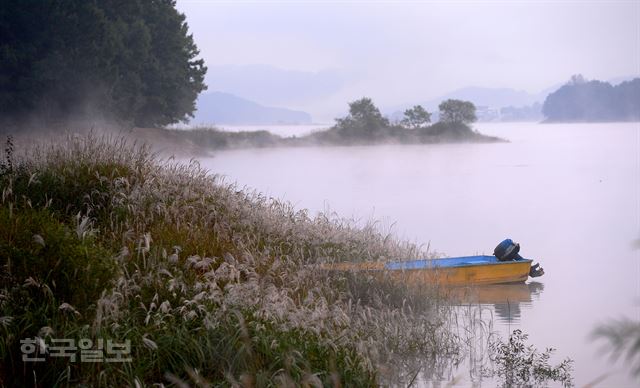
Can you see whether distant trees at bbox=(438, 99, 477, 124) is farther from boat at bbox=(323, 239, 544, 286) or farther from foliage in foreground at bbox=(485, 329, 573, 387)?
foliage in foreground at bbox=(485, 329, 573, 387)

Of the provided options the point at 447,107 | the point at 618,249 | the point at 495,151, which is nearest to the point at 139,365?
the point at 618,249

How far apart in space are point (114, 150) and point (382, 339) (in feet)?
14.5

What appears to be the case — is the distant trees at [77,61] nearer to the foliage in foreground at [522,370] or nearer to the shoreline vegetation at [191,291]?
the shoreline vegetation at [191,291]

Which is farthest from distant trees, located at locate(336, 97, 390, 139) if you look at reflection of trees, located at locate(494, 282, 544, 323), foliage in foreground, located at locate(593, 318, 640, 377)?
foliage in foreground, located at locate(593, 318, 640, 377)

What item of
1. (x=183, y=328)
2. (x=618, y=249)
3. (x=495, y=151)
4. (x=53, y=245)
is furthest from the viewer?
(x=495, y=151)

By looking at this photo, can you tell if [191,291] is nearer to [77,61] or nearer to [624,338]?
[624,338]

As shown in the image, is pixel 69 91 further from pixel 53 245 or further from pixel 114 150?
pixel 53 245

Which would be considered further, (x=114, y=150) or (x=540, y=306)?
(x=540, y=306)

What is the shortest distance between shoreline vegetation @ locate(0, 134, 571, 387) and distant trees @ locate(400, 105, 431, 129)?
34.9 m

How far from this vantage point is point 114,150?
933cm

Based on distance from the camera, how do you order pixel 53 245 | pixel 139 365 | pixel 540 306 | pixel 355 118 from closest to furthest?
pixel 139 365 → pixel 53 245 → pixel 540 306 → pixel 355 118

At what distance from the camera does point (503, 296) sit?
35.9ft

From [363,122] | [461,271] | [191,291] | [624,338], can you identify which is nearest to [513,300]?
[461,271]

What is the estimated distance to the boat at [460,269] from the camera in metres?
8.46
